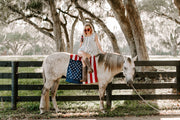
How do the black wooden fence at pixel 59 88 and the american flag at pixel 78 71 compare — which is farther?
the black wooden fence at pixel 59 88

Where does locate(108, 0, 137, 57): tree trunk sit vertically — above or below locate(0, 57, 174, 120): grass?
above

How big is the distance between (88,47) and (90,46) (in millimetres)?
53

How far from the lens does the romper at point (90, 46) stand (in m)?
3.96

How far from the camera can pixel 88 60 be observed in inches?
154

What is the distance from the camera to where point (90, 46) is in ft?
13.0

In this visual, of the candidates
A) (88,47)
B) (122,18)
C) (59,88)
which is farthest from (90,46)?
(122,18)

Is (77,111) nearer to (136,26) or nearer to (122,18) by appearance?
(136,26)

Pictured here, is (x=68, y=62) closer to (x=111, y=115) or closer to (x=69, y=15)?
(x=111, y=115)

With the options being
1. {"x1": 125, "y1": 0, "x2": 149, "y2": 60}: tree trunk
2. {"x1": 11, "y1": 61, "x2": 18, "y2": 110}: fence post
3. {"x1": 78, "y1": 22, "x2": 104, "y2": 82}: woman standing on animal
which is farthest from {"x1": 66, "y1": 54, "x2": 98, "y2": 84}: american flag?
{"x1": 125, "y1": 0, "x2": 149, "y2": 60}: tree trunk

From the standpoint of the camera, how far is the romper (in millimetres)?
3957

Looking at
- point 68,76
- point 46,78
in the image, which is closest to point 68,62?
point 68,76

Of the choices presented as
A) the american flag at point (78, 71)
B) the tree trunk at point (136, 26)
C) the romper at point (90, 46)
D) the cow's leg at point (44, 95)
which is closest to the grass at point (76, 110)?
the cow's leg at point (44, 95)

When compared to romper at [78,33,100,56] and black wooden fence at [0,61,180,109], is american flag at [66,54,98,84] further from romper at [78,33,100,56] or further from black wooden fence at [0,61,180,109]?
black wooden fence at [0,61,180,109]

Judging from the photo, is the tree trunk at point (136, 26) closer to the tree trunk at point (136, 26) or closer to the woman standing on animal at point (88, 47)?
the tree trunk at point (136, 26)
